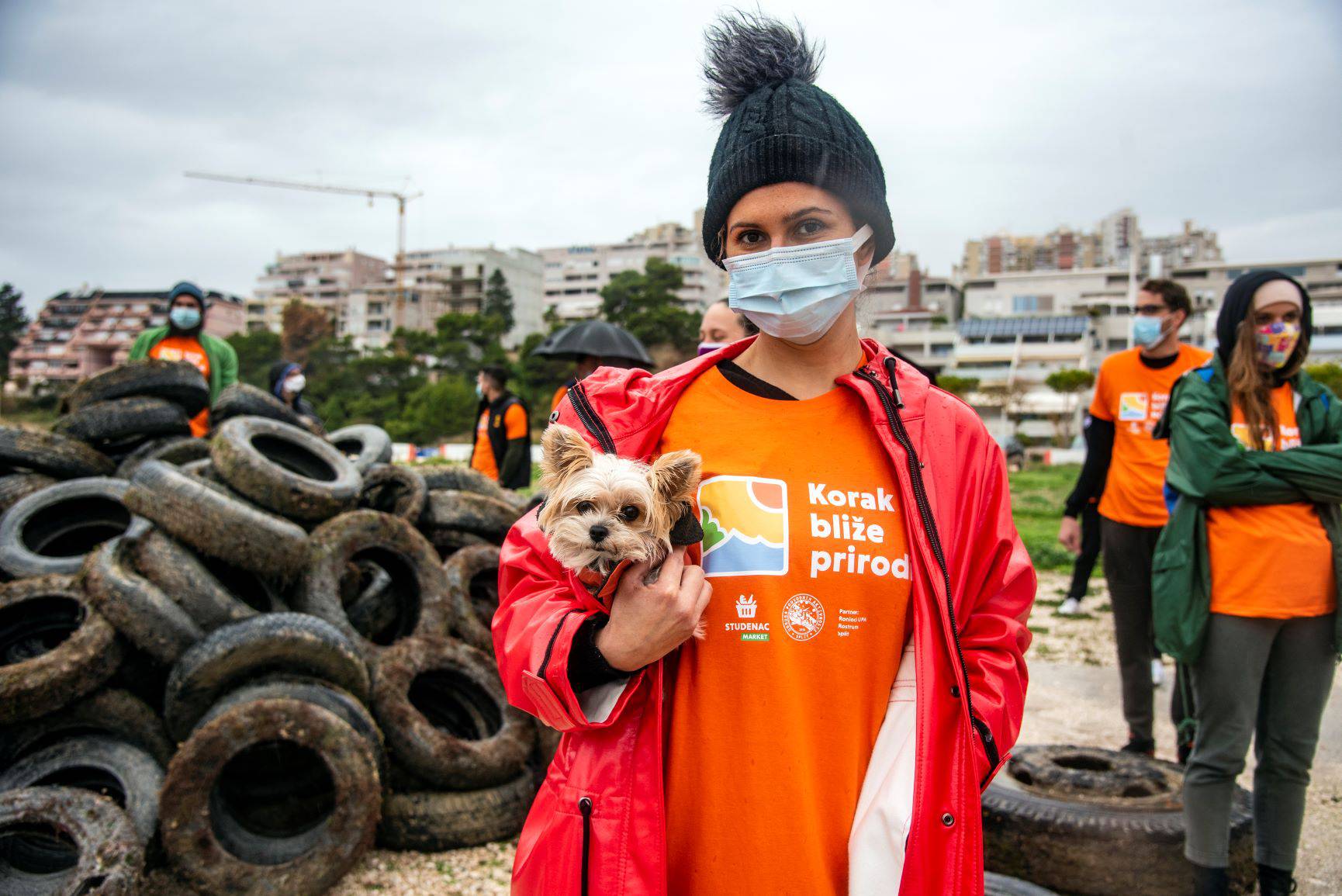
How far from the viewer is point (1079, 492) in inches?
247

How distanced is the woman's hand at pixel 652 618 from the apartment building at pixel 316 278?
164 meters

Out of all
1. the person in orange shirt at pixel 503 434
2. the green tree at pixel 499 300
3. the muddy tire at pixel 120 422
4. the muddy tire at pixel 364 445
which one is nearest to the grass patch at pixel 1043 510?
the person in orange shirt at pixel 503 434

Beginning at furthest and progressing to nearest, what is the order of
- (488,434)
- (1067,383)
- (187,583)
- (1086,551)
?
1. (1067,383)
2. (488,434)
3. (1086,551)
4. (187,583)

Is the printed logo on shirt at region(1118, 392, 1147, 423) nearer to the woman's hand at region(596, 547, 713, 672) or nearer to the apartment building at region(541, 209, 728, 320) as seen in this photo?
the woman's hand at region(596, 547, 713, 672)

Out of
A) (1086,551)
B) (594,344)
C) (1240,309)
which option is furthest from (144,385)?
(1086,551)

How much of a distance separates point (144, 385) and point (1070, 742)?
820 centimetres

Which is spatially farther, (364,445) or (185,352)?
(364,445)

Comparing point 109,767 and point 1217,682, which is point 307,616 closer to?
point 109,767

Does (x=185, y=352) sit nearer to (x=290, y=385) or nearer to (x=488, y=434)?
(x=290, y=385)

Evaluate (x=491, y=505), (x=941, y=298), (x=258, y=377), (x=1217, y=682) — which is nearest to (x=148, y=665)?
(x=491, y=505)

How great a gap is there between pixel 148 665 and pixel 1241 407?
19.8 ft

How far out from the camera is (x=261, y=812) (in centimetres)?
493

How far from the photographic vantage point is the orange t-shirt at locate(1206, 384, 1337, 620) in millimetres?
3523

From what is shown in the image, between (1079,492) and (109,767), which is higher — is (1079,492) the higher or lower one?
the higher one
